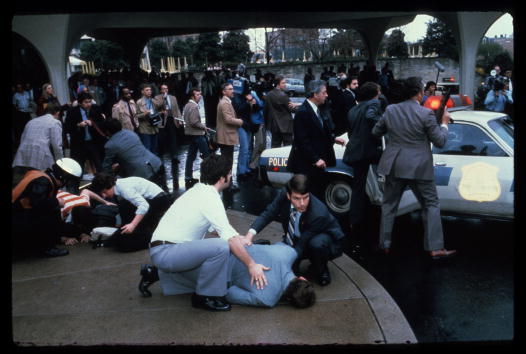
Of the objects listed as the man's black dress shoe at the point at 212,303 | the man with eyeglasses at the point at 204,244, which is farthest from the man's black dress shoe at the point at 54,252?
the man's black dress shoe at the point at 212,303

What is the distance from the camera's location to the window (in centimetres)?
548

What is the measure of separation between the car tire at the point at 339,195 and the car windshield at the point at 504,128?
183cm

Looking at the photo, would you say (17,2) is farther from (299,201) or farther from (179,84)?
(179,84)

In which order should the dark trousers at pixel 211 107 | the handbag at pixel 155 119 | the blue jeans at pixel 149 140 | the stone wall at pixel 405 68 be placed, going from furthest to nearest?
1. the stone wall at pixel 405 68
2. the dark trousers at pixel 211 107
3. the blue jeans at pixel 149 140
4. the handbag at pixel 155 119

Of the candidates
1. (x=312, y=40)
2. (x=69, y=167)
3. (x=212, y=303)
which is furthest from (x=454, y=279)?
(x=312, y=40)

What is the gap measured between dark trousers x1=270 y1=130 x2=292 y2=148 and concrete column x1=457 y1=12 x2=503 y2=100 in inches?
447

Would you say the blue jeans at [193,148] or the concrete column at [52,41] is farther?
the concrete column at [52,41]

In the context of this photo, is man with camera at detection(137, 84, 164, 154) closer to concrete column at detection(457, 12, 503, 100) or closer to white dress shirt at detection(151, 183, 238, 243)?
white dress shirt at detection(151, 183, 238, 243)

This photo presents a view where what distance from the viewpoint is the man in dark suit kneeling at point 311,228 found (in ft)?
14.1

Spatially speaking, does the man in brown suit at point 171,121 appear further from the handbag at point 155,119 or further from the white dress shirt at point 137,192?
the white dress shirt at point 137,192

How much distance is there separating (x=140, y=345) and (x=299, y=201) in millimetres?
1758

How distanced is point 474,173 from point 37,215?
4750 mm

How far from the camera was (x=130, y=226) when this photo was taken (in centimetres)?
507

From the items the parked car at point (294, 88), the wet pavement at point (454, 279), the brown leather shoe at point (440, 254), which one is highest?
the parked car at point (294, 88)
